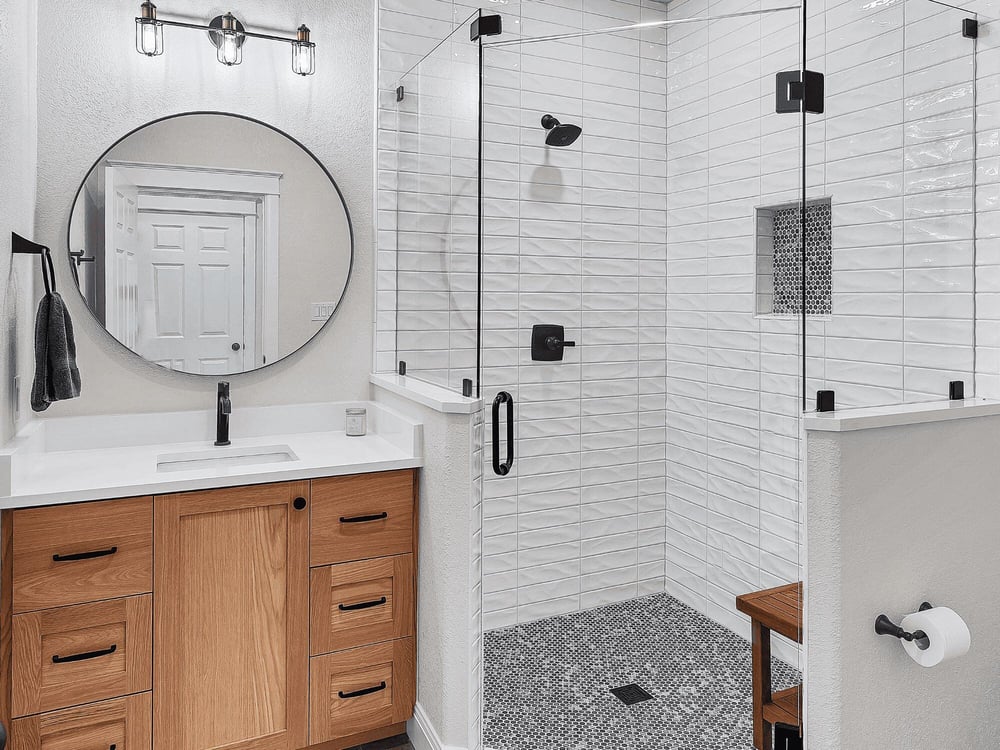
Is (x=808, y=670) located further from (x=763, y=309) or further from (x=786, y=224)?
(x=786, y=224)

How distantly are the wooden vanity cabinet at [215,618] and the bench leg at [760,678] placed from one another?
101 centimetres

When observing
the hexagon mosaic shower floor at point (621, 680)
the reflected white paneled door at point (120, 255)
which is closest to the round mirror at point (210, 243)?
the reflected white paneled door at point (120, 255)

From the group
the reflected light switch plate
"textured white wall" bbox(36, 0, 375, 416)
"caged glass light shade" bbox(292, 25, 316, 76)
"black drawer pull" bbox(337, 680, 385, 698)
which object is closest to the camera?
"black drawer pull" bbox(337, 680, 385, 698)

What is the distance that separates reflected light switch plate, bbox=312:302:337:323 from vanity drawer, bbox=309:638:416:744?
113cm

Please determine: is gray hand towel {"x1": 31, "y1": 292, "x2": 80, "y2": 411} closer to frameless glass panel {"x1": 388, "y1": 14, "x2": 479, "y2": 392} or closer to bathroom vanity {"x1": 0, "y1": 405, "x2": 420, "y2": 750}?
bathroom vanity {"x1": 0, "y1": 405, "x2": 420, "y2": 750}

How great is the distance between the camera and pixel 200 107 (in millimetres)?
2434

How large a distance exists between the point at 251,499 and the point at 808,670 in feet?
4.77

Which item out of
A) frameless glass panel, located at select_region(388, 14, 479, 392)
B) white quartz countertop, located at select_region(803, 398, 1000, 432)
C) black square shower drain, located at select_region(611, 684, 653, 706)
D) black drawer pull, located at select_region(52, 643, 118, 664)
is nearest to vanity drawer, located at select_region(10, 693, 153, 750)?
black drawer pull, located at select_region(52, 643, 118, 664)

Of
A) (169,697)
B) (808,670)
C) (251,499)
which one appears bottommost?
(169,697)

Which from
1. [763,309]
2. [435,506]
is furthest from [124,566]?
[763,309]

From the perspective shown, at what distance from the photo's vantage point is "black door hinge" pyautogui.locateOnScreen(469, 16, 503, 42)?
2027 mm

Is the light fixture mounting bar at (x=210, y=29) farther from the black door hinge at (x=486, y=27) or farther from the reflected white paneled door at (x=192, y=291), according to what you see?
the black door hinge at (x=486, y=27)

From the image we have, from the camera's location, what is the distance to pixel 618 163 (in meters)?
2.15

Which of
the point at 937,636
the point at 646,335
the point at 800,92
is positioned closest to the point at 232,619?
the point at 646,335
